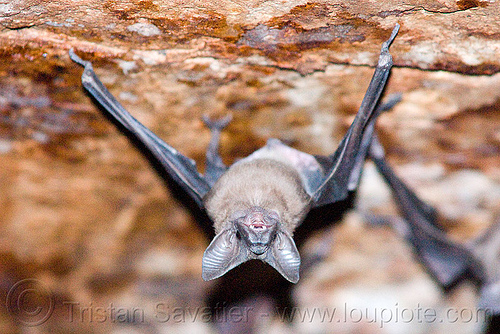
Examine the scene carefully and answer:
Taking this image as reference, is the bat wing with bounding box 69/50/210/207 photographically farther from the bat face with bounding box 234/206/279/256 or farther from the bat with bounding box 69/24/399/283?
the bat face with bounding box 234/206/279/256

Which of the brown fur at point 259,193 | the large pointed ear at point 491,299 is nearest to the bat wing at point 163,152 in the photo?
the brown fur at point 259,193

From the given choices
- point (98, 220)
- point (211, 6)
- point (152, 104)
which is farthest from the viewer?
point (98, 220)

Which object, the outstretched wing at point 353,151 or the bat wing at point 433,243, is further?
the bat wing at point 433,243

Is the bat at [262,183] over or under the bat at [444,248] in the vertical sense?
over

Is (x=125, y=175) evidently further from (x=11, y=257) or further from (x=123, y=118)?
(x=11, y=257)

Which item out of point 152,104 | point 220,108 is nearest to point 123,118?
point 152,104

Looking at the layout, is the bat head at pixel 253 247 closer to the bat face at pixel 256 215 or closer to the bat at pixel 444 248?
the bat face at pixel 256 215

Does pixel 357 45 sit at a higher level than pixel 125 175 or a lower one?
higher
